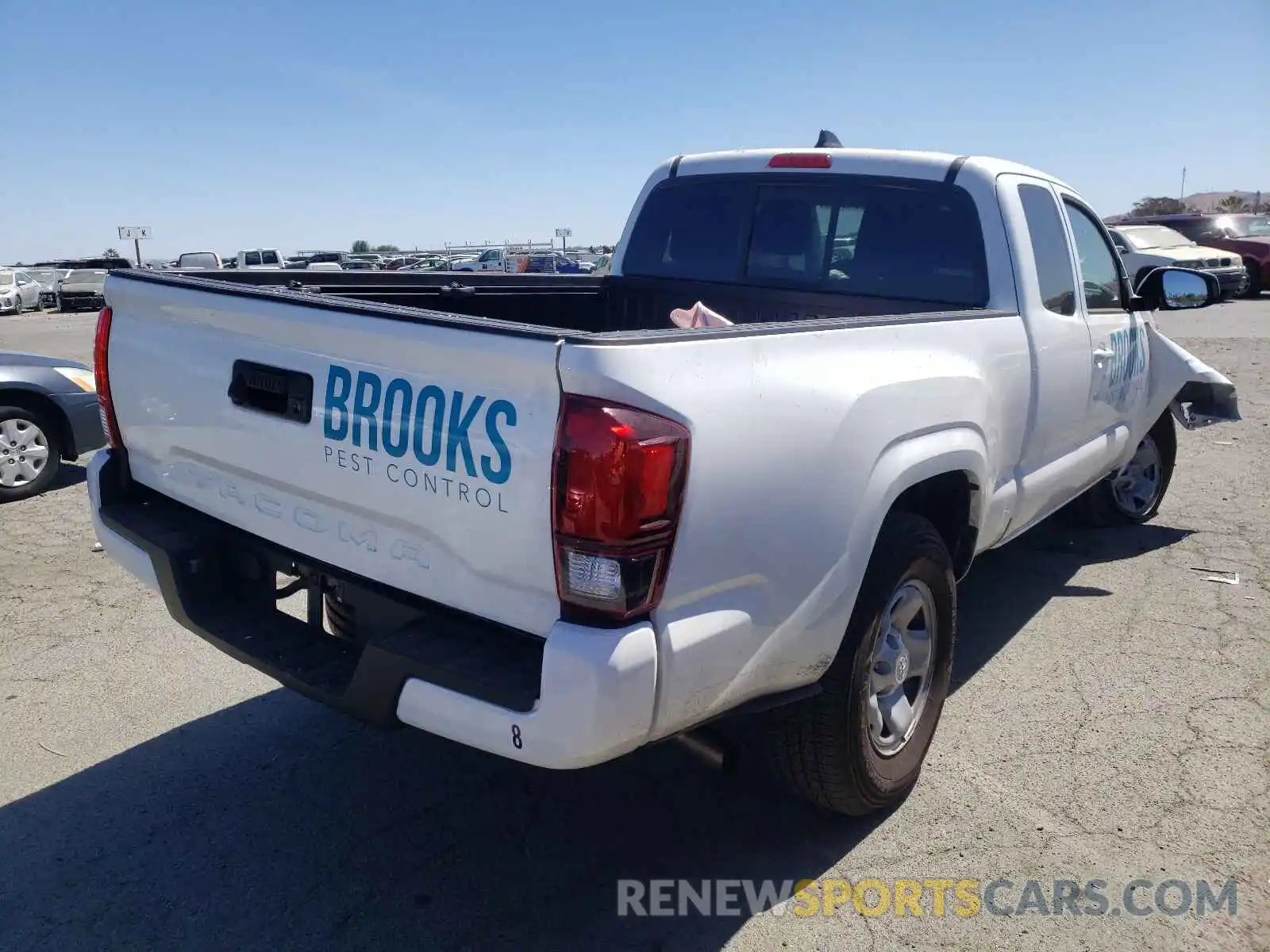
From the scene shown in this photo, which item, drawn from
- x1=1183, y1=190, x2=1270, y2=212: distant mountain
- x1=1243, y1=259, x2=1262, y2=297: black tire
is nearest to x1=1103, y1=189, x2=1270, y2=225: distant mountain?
x1=1183, y1=190, x2=1270, y2=212: distant mountain

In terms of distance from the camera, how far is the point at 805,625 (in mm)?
2486

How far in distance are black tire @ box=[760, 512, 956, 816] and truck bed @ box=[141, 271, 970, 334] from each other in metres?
1.25

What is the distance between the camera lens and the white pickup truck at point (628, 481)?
2.09 m

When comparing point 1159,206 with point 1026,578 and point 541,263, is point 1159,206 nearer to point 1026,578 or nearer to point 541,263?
point 541,263

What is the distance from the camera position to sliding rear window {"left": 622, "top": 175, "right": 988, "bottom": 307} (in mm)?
3836

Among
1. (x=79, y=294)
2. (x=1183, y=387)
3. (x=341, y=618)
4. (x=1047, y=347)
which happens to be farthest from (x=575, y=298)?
(x=79, y=294)

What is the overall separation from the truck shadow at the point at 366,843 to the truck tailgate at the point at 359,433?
0.91 m

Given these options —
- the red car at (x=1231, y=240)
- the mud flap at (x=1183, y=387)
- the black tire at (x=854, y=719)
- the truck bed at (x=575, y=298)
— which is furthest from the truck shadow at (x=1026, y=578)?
the red car at (x=1231, y=240)

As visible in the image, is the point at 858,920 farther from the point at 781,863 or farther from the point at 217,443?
the point at 217,443

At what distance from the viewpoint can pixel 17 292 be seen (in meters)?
31.2

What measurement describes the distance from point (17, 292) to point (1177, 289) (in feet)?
113

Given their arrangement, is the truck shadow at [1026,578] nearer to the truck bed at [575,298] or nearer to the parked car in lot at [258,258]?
the truck bed at [575,298]

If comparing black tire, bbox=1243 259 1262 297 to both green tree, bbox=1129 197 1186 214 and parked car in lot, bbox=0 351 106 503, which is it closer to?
parked car in lot, bbox=0 351 106 503

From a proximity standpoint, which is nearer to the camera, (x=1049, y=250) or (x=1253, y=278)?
(x=1049, y=250)
